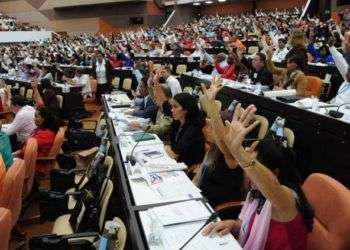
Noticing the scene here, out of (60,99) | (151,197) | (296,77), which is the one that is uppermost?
(296,77)

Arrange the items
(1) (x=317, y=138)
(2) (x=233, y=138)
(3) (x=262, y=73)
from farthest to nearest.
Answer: (3) (x=262, y=73) → (1) (x=317, y=138) → (2) (x=233, y=138)

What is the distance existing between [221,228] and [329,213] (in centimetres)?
58

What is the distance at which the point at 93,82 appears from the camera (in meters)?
11.1

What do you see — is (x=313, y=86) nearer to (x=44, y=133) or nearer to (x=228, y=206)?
(x=228, y=206)

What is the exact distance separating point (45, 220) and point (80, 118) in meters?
5.51

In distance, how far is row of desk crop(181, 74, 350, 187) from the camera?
11.9 feet

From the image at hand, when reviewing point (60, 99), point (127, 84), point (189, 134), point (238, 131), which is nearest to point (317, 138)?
point (189, 134)

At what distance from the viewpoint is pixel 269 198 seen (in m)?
1.84

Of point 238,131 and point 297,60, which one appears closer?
point 238,131

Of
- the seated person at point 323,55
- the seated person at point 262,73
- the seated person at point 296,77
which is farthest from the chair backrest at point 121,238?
the seated person at point 323,55

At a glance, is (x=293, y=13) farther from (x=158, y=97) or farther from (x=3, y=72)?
(x=158, y=97)

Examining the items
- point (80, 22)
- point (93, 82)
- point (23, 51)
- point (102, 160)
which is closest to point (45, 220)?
point (102, 160)

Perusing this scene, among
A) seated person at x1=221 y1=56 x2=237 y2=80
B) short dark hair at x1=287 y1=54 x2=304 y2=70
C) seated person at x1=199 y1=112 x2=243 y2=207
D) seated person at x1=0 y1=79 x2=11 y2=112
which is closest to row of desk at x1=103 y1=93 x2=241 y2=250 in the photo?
seated person at x1=199 y1=112 x2=243 y2=207

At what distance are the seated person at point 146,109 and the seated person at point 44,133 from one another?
4.07 feet
